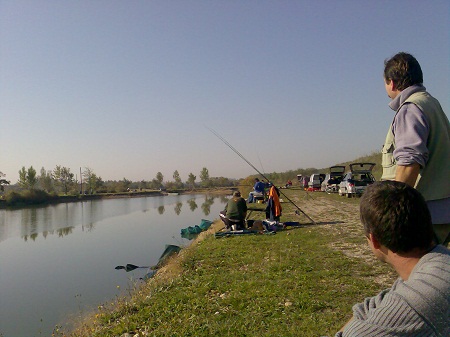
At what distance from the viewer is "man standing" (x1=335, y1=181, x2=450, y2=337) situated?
1281mm

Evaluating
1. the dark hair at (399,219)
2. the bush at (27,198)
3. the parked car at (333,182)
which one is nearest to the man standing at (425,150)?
the dark hair at (399,219)

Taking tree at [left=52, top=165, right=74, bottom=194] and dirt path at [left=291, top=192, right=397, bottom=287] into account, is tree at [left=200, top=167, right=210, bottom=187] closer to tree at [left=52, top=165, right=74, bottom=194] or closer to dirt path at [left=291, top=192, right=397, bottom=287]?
tree at [left=52, top=165, right=74, bottom=194]

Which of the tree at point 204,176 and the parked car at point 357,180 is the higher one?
the tree at point 204,176

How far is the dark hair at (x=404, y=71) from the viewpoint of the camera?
2.44m

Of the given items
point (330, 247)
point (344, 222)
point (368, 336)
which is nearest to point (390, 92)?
point (368, 336)

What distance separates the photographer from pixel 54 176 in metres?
79.9

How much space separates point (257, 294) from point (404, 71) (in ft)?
11.8

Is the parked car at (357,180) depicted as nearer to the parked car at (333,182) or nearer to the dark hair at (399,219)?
the parked car at (333,182)

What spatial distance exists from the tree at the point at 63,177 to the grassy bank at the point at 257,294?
80.3 meters

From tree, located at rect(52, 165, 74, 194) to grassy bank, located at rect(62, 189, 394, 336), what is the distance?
263 feet

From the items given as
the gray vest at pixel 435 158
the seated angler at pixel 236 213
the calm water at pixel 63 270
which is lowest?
the calm water at pixel 63 270

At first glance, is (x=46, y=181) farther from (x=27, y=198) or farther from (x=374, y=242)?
(x=374, y=242)

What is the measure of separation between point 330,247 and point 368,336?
6964 millimetres

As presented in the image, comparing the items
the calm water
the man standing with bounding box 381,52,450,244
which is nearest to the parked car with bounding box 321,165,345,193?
the calm water
